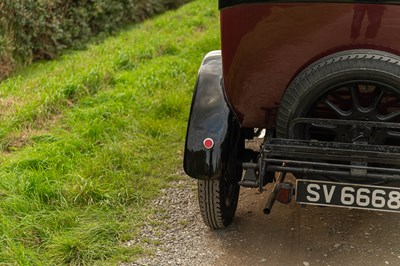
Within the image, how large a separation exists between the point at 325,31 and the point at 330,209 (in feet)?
5.45

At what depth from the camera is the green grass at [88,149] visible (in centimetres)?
362

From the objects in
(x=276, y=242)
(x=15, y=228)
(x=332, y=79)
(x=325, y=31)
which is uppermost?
(x=325, y=31)

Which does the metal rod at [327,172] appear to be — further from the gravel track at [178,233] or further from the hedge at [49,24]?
the hedge at [49,24]

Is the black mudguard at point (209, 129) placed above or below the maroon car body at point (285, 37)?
below

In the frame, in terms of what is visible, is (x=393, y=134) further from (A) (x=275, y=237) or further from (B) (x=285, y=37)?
(A) (x=275, y=237)

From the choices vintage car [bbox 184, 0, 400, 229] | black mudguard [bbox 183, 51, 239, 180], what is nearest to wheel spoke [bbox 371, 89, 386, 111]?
vintage car [bbox 184, 0, 400, 229]

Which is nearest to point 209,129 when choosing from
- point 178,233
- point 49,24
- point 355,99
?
point 178,233

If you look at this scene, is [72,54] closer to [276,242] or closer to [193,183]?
[193,183]

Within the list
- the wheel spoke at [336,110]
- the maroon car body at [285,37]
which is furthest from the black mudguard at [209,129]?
the wheel spoke at [336,110]

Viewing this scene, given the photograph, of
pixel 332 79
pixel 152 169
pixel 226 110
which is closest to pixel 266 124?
pixel 226 110

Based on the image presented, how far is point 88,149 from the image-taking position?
16.0ft

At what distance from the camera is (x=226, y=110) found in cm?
Answer: 365

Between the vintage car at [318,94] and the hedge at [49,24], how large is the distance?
486 centimetres

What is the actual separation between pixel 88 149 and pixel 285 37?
249cm
